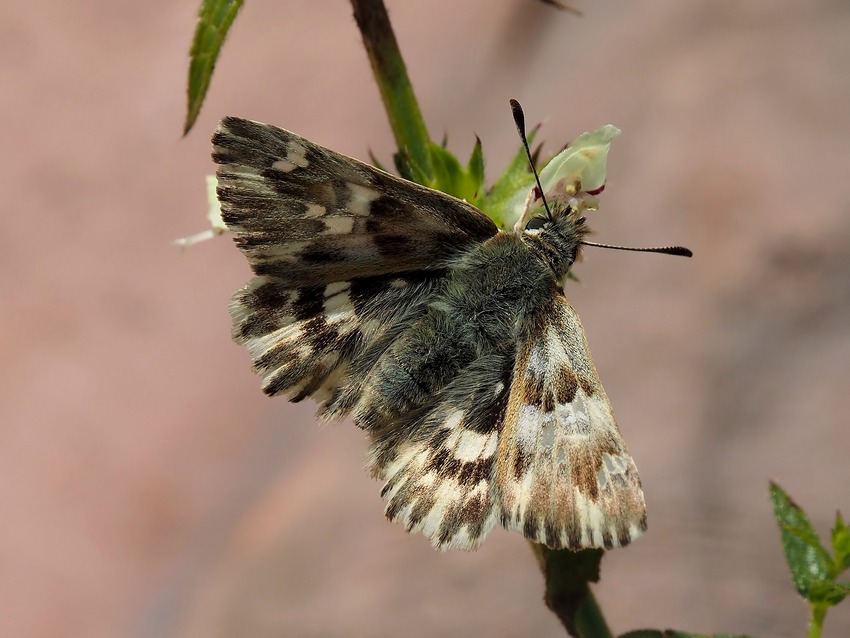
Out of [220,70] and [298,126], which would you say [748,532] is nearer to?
[298,126]

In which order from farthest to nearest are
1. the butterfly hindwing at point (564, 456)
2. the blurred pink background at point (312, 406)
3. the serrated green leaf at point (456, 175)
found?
the blurred pink background at point (312, 406), the serrated green leaf at point (456, 175), the butterfly hindwing at point (564, 456)

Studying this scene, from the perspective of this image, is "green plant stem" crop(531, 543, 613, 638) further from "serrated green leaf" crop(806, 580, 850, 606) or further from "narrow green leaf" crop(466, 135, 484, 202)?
"narrow green leaf" crop(466, 135, 484, 202)

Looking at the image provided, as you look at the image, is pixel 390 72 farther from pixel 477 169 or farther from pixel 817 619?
pixel 817 619

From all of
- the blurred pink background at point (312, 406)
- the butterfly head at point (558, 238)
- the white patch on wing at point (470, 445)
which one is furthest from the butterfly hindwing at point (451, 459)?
the blurred pink background at point (312, 406)

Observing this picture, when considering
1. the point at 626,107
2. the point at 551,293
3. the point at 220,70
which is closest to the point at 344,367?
the point at 551,293

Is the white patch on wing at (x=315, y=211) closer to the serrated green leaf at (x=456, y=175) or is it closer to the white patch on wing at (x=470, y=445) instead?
the serrated green leaf at (x=456, y=175)

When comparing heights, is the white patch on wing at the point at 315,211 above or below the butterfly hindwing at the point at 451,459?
above

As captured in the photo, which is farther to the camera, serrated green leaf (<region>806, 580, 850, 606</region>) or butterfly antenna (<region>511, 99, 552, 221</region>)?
serrated green leaf (<region>806, 580, 850, 606</region>)

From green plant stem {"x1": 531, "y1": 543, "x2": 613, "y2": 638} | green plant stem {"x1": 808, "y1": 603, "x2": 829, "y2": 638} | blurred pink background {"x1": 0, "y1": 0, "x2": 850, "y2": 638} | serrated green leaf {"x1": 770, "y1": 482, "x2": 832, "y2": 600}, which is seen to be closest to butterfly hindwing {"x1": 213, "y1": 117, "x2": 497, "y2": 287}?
green plant stem {"x1": 531, "y1": 543, "x2": 613, "y2": 638}
